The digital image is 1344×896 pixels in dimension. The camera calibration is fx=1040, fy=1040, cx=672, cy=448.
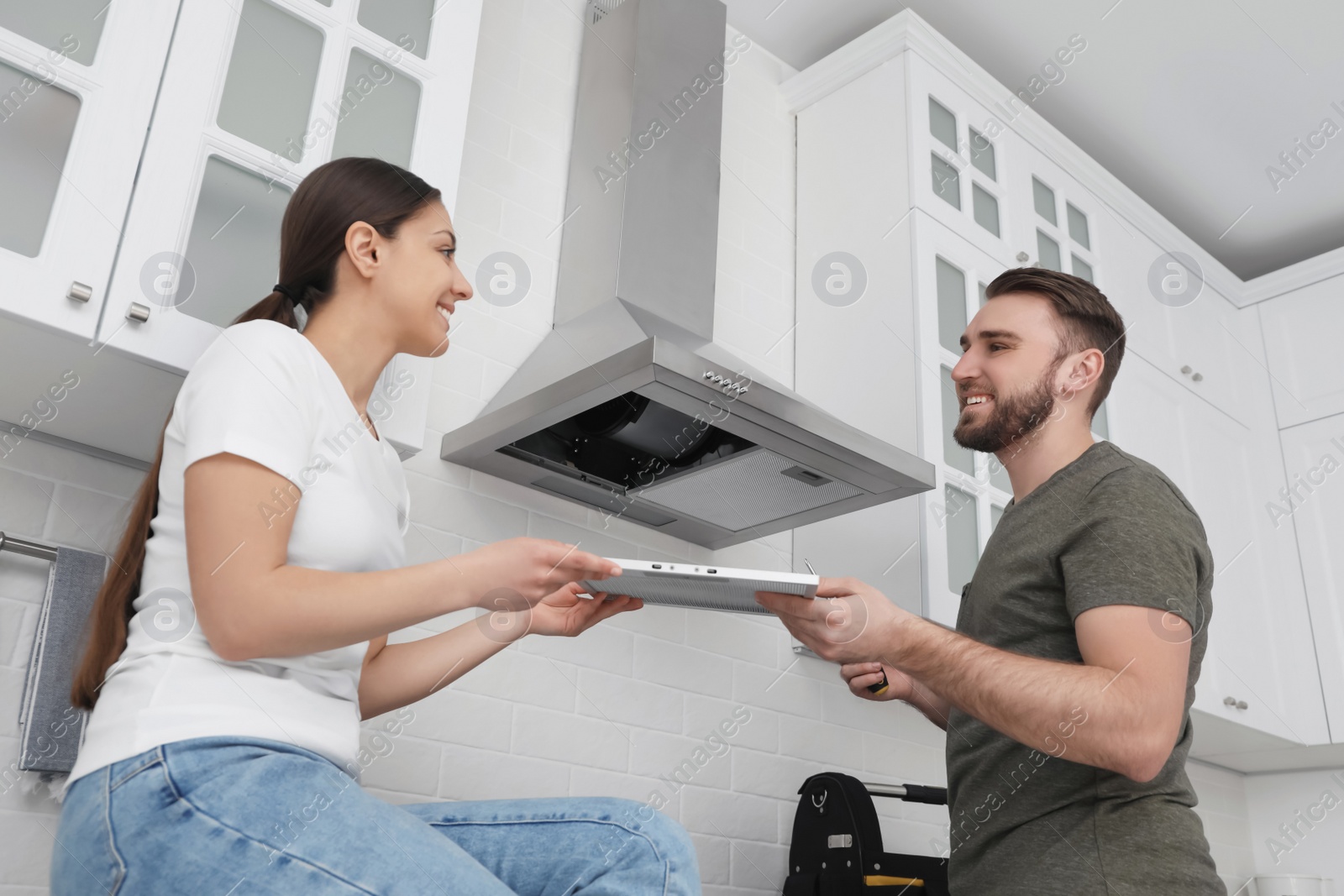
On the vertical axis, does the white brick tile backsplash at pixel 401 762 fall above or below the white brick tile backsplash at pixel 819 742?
below

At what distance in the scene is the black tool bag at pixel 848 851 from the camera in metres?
1.85

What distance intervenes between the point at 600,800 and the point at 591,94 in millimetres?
1716

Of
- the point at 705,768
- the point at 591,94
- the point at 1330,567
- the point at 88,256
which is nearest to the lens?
the point at 88,256

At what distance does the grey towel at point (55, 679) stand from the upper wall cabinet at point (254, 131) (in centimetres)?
39

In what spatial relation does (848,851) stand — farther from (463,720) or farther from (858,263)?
(858,263)

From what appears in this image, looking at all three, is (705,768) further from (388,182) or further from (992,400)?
(388,182)

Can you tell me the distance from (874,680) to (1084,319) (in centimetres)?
70

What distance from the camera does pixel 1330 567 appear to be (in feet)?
10.5

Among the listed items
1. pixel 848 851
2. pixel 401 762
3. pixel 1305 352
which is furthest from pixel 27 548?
pixel 1305 352

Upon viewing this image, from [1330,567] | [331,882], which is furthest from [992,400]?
[1330,567]

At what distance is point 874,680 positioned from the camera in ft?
5.21

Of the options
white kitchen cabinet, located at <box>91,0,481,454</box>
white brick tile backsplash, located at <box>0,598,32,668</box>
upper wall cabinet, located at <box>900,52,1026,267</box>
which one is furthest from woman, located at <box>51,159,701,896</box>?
upper wall cabinet, located at <box>900,52,1026,267</box>

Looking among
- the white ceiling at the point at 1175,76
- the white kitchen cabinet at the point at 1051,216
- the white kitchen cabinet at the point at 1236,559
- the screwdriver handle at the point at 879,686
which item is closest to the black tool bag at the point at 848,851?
the screwdriver handle at the point at 879,686

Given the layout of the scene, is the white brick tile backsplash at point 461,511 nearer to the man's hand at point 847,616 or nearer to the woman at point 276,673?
the woman at point 276,673
